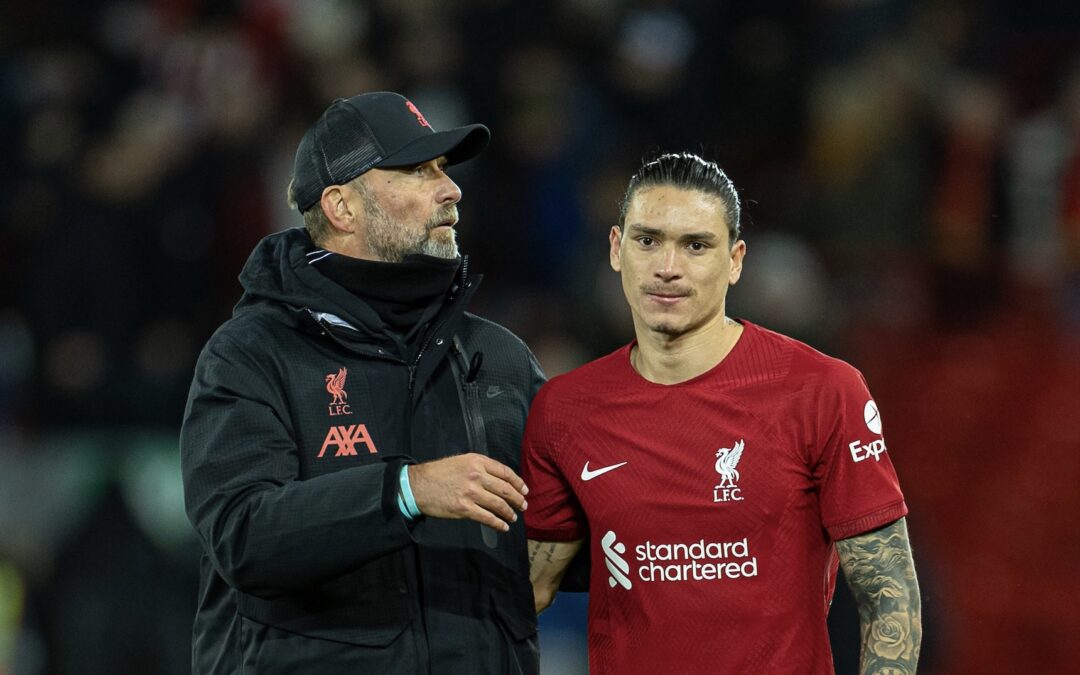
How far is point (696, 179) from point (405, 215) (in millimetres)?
804

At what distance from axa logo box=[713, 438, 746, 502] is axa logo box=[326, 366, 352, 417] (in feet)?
2.99

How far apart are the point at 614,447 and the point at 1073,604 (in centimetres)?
363

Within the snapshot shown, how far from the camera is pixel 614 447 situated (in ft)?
11.8

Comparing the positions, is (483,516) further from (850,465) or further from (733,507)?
(850,465)

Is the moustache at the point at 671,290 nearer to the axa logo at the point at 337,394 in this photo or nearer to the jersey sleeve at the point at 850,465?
the jersey sleeve at the point at 850,465

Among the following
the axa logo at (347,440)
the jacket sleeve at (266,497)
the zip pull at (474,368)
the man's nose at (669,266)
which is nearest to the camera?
the jacket sleeve at (266,497)

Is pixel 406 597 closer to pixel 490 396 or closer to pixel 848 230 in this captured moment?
pixel 490 396

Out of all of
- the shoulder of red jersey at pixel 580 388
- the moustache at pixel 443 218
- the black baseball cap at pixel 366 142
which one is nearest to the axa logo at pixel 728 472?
the shoulder of red jersey at pixel 580 388

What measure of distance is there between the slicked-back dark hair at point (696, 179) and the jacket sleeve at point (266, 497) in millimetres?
955

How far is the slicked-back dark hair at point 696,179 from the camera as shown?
11.8 ft

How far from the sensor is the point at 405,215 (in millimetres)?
3947

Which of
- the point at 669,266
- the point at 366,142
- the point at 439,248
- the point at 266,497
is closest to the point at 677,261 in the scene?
the point at 669,266

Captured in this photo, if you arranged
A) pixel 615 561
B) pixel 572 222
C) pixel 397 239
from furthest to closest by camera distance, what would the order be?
1. pixel 572 222
2. pixel 397 239
3. pixel 615 561

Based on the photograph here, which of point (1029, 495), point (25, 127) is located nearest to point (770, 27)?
point (1029, 495)
